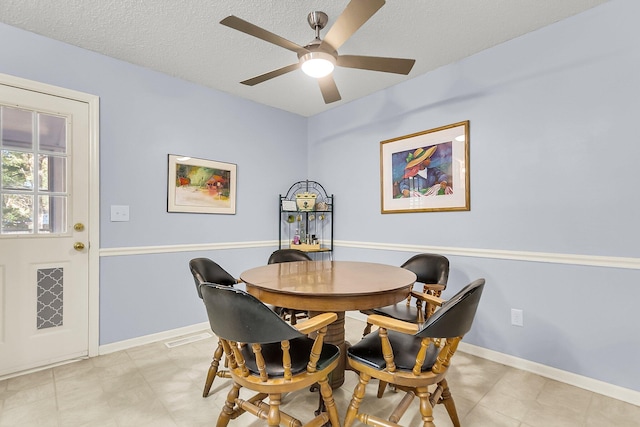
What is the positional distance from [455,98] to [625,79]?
1112 millimetres

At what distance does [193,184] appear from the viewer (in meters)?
3.23

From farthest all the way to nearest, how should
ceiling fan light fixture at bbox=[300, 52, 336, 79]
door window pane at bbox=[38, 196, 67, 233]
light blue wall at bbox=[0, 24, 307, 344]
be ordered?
light blue wall at bbox=[0, 24, 307, 344], door window pane at bbox=[38, 196, 67, 233], ceiling fan light fixture at bbox=[300, 52, 336, 79]

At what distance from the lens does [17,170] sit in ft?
7.69

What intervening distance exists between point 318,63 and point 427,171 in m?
1.58

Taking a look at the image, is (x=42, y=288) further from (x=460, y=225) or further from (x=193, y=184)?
(x=460, y=225)

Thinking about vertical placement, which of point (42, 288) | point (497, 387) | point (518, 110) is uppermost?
point (518, 110)

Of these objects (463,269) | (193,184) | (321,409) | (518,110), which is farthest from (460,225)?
(193,184)

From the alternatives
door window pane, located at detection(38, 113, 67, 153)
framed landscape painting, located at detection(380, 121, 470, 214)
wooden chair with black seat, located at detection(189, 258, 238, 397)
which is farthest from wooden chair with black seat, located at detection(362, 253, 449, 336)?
door window pane, located at detection(38, 113, 67, 153)

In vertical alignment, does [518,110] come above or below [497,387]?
above

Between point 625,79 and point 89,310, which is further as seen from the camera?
point 89,310

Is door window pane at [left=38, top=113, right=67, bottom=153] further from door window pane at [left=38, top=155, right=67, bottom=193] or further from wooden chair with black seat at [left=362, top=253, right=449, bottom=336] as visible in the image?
wooden chair with black seat at [left=362, top=253, right=449, bottom=336]

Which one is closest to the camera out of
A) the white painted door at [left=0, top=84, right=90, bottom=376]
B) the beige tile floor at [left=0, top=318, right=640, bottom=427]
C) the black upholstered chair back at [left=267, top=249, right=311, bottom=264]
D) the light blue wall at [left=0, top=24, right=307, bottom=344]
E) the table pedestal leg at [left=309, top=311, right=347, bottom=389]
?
the beige tile floor at [left=0, top=318, right=640, bottom=427]

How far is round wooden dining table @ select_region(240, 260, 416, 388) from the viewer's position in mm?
1573

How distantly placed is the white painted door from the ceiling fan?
1.62 m
